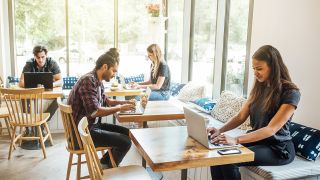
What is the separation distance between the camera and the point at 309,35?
2594mm

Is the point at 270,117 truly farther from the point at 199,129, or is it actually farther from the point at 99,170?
the point at 99,170

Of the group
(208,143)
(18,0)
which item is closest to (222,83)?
(208,143)

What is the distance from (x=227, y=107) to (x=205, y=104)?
0.54 metres

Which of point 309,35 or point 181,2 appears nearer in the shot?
point 309,35

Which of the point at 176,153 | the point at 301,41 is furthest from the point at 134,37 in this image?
the point at 176,153

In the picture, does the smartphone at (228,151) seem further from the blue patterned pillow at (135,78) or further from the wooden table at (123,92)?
the blue patterned pillow at (135,78)

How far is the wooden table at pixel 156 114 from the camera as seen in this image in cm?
274

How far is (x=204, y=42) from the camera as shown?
4.71 m

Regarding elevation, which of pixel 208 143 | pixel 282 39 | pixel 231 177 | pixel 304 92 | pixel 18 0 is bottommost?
pixel 231 177

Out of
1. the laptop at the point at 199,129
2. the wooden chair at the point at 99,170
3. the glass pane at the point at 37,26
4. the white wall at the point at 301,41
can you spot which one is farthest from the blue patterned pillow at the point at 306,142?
the glass pane at the point at 37,26

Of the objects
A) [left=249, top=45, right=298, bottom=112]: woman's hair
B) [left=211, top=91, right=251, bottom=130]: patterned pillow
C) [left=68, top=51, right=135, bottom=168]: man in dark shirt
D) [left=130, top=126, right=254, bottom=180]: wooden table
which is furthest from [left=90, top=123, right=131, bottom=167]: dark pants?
[left=249, top=45, right=298, bottom=112]: woman's hair

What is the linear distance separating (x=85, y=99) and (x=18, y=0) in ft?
11.5

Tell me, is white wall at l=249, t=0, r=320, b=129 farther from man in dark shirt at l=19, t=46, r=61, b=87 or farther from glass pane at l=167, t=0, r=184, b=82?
man in dark shirt at l=19, t=46, r=61, b=87

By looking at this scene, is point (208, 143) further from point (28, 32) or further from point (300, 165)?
point (28, 32)
